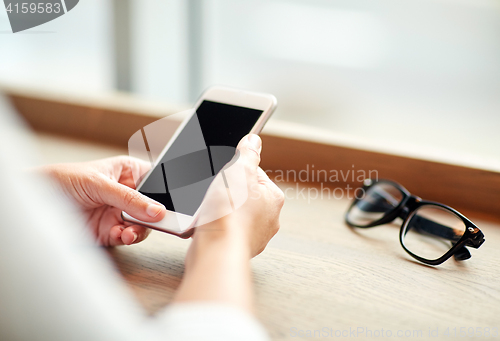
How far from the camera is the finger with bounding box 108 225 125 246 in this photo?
1.46 feet

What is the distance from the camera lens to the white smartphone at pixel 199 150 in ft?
1.43

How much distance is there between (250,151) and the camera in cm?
41

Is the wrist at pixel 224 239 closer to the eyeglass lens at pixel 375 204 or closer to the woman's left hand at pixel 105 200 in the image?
the woman's left hand at pixel 105 200

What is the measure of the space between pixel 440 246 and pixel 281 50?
4.73 ft

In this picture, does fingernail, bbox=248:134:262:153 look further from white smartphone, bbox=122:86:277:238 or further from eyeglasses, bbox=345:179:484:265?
eyeglasses, bbox=345:179:484:265

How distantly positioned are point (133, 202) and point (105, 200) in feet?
0.15

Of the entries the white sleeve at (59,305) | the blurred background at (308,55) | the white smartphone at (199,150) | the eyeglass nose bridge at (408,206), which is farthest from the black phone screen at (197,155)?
the blurred background at (308,55)

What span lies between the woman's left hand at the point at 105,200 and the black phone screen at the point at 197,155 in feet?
0.11

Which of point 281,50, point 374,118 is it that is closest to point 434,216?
point 281,50

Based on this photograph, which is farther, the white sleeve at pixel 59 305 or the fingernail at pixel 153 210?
the fingernail at pixel 153 210

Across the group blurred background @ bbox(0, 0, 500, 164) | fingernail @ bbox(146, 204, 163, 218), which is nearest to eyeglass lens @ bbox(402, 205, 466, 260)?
fingernail @ bbox(146, 204, 163, 218)

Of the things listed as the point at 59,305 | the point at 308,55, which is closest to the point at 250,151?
the point at 59,305

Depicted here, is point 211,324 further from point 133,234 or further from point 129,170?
point 129,170

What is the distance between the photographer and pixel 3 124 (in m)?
0.88
